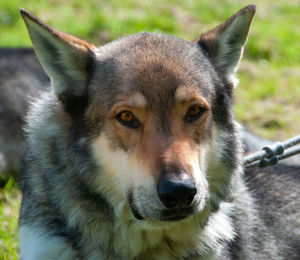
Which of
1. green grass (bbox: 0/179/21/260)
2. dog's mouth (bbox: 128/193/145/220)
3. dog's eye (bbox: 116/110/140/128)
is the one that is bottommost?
green grass (bbox: 0/179/21/260)

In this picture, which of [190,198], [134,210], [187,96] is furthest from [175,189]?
[187,96]

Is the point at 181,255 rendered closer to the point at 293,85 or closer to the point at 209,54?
the point at 209,54

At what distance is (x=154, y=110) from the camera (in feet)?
11.8

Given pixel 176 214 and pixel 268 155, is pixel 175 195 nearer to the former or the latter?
pixel 176 214

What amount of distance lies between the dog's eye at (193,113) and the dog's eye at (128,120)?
0.36 meters

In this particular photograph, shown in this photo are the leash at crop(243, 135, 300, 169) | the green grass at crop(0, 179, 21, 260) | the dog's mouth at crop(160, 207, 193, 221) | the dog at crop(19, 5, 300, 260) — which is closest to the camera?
the dog's mouth at crop(160, 207, 193, 221)

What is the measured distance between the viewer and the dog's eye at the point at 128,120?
360cm

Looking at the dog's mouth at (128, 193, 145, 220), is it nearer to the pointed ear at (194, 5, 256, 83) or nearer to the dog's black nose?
the dog's black nose

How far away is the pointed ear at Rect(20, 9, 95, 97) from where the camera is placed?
370cm

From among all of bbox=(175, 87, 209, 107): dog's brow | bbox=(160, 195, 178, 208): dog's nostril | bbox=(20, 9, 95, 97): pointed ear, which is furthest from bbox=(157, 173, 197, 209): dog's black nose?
bbox=(20, 9, 95, 97): pointed ear

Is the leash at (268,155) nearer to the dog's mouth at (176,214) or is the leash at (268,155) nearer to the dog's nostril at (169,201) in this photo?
the dog's mouth at (176,214)

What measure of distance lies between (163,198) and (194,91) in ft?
2.78

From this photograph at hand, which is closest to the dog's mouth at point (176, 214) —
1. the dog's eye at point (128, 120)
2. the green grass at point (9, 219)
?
the dog's eye at point (128, 120)

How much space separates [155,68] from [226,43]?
734 millimetres
